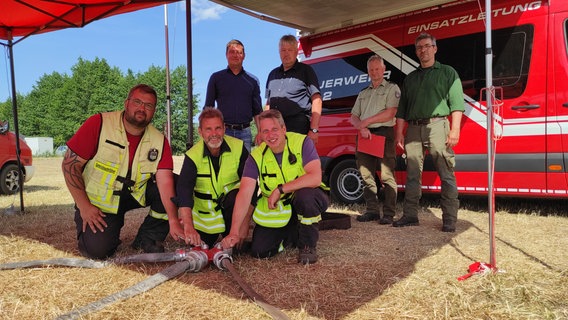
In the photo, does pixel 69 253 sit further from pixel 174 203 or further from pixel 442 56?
pixel 442 56

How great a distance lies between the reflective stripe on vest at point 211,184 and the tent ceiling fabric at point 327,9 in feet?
7.48

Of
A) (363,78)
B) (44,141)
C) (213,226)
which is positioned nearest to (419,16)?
(363,78)

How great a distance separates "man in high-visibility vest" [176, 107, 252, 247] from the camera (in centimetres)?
300

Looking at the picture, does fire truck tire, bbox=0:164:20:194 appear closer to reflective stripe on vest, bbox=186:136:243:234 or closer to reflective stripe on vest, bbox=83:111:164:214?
reflective stripe on vest, bbox=83:111:164:214

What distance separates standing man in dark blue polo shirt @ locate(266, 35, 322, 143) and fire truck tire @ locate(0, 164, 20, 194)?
575 cm

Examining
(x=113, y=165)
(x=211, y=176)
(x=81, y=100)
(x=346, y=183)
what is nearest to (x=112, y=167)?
(x=113, y=165)

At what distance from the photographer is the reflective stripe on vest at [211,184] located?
3064 mm

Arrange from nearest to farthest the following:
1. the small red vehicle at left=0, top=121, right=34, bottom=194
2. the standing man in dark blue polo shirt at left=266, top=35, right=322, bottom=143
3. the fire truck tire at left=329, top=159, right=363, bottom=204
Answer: the standing man in dark blue polo shirt at left=266, top=35, right=322, bottom=143
the fire truck tire at left=329, top=159, right=363, bottom=204
the small red vehicle at left=0, top=121, right=34, bottom=194

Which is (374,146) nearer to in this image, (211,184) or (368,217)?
(368,217)

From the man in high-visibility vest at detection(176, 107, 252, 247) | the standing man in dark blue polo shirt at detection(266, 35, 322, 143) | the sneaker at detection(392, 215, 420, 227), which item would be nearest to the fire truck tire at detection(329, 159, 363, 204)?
the sneaker at detection(392, 215, 420, 227)

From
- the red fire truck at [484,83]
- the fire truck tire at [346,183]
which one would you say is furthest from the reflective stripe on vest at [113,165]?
the fire truck tire at [346,183]

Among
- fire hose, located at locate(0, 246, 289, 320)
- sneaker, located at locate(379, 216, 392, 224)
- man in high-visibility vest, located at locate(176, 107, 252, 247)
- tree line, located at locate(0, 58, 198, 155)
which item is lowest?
sneaker, located at locate(379, 216, 392, 224)

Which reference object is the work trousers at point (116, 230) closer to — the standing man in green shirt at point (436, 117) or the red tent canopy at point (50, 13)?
the red tent canopy at point (50, 13)

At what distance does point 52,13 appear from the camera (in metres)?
4.74
